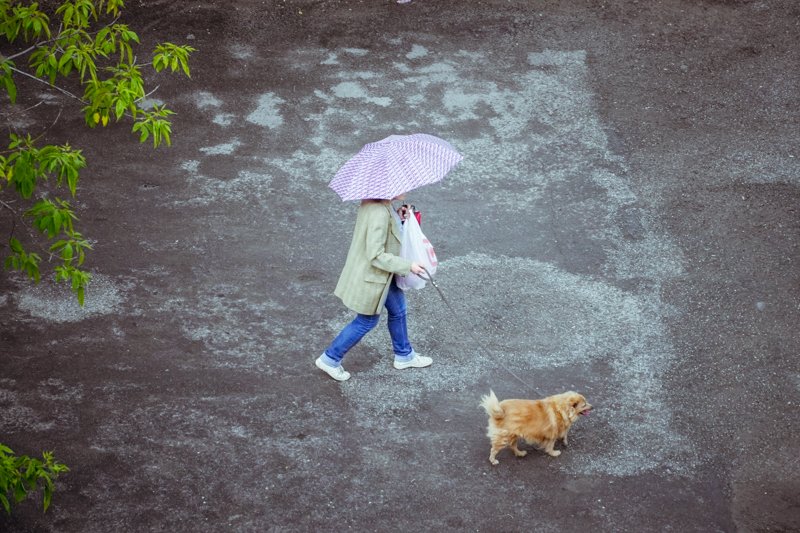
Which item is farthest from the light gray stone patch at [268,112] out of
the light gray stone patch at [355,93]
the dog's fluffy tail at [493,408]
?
the dog's fluffy tail at [493,408]

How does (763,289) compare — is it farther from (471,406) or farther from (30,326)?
(30,326)

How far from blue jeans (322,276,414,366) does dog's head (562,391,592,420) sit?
1.53 m

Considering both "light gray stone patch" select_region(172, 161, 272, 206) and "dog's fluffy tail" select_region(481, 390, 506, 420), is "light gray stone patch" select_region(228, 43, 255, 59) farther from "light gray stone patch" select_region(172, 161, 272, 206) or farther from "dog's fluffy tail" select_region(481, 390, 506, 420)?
"dog's fluffy tail" select_region(481, 390, 506, 420)

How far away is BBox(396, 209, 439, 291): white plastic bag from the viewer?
7.15 metres

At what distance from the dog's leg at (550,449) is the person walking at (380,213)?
1569 millimetres

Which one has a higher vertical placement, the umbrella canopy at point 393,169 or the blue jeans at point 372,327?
the umbrella canopy at point 393,169

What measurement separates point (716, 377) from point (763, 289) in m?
1.50

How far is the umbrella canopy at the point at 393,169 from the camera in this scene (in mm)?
6844

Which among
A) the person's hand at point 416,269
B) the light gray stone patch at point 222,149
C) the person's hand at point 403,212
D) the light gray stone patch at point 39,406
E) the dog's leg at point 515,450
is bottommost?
the light gray stone patch at point 39,406

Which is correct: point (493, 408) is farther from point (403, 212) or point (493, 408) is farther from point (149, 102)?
point (149, 102)

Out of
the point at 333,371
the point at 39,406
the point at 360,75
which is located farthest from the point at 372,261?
the point at 360,75

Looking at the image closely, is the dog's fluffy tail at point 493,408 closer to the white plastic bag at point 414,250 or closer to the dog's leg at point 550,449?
the dog's leg at point 550,449

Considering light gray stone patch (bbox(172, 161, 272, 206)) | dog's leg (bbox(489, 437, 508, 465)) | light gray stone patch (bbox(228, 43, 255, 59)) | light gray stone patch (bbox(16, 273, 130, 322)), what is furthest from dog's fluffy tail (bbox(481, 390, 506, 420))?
light gray stone patch (bbox(228, 43, 255, 59))

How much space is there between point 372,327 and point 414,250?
32.0 inches
